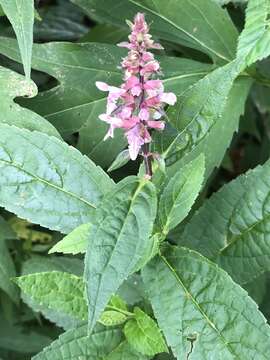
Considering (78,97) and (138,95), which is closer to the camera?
(138,95)

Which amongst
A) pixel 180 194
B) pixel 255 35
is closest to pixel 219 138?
pixel 255 35

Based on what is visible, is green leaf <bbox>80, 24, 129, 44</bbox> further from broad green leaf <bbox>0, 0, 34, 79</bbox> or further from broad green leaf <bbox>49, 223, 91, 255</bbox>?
broad green leaf <bbox>49, 223, 91, 255</bbox>

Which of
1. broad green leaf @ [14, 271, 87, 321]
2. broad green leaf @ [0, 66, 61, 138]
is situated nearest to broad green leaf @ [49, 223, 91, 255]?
broad green leaf @ [14, 271, 87, 321]

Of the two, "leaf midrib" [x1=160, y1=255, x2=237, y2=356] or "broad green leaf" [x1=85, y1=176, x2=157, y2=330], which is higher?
"broad green leaf" [x1=85, y1=176, x2=157, y2=330]

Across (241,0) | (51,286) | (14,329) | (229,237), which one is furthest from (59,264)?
(241,0)

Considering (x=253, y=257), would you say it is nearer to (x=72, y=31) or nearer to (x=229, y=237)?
(x=229, y=237)

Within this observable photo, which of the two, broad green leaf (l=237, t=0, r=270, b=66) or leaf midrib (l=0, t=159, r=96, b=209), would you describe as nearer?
leaf midrib (l=0, t=159, r=96, b=209)

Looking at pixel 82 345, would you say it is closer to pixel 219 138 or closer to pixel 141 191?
pixel 141 191
